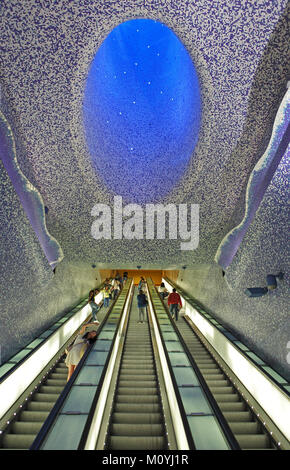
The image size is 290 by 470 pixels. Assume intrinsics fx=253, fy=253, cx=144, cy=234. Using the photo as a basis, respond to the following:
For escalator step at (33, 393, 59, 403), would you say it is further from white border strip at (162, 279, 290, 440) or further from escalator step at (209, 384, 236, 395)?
white border strip at (162, 279, 290, 440)

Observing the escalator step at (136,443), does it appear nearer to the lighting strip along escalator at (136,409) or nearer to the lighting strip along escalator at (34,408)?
the lighting strip along escalator at (136,409)

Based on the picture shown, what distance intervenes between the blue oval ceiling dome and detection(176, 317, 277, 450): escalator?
13.4 feet

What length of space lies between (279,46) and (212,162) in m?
2.17

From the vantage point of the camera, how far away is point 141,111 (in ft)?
18.7

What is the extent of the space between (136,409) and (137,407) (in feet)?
0.10

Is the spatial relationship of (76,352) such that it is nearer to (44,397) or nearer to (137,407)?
(44,397)

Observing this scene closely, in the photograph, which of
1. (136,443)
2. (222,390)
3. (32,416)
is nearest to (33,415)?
(32,416)

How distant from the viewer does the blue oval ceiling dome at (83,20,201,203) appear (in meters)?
4.92

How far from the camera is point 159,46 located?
5.16 m

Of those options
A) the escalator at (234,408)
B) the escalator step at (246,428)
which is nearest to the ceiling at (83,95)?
the escalator at (234,408)

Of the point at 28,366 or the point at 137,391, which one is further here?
the point at 137,391

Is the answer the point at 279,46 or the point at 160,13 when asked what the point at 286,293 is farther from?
the point at 160,13
